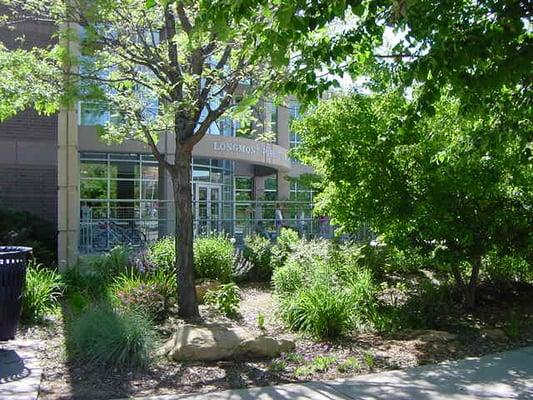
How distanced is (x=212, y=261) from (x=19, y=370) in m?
5.80

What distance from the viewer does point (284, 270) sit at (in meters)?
11.3

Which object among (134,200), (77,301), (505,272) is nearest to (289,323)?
(77,301)

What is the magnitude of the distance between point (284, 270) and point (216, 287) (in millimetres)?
1247

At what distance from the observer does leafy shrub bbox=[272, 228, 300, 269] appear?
43.7 ft

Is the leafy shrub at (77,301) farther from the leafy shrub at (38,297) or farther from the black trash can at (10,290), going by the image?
the black trash can at (10,290)

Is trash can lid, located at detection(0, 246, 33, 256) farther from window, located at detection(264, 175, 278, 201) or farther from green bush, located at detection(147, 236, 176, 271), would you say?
window, located at detection(264, 175, 278, 201)

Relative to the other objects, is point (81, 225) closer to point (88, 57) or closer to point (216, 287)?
point (216, 287)

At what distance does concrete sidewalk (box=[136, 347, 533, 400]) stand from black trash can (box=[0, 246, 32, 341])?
2.34m

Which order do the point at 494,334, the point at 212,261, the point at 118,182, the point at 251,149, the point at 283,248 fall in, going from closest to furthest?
the point at 494,334, the point at 212,261, the point at 283,248, the point at 118,182, the point at 251,149

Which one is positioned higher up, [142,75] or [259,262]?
[142,75]

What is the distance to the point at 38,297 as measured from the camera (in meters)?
9.15

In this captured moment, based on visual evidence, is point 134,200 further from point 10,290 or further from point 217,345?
point 217,345

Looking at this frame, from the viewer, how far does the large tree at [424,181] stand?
8.84 metres

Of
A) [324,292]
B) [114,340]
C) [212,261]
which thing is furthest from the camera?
[212,261]
